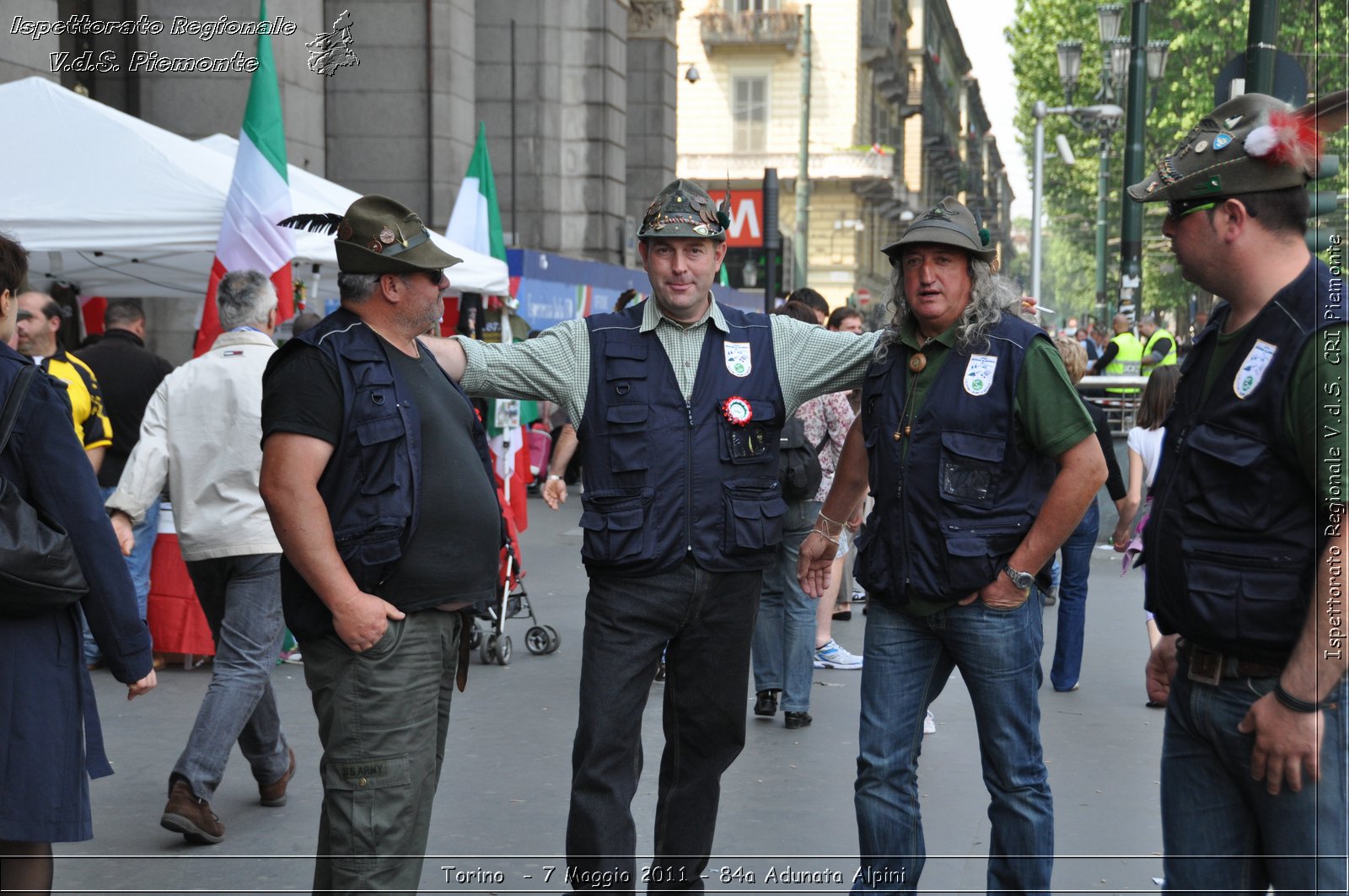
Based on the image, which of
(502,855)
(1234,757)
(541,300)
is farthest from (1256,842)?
(541,300)

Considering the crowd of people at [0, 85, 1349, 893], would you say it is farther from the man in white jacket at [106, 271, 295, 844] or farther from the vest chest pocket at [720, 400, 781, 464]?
the man in white jacket at [106, 271, 295, 844]

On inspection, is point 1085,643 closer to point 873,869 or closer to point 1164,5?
point 873,869

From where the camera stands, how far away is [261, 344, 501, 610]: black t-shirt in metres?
3.71

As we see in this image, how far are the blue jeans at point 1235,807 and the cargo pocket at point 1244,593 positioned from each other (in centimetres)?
12

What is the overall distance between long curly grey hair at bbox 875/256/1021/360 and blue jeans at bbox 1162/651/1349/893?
123cm

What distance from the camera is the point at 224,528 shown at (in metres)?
5.67

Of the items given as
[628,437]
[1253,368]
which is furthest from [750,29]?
[1253,368]

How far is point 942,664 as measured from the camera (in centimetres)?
430

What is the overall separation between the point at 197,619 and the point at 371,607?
17.5 ft

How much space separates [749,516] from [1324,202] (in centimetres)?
183

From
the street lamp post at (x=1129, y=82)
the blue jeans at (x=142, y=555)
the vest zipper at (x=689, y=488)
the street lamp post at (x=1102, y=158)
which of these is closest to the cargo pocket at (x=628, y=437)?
the vest zipper at (x=689, y=488)

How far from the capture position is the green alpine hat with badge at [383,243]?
12.6 ft

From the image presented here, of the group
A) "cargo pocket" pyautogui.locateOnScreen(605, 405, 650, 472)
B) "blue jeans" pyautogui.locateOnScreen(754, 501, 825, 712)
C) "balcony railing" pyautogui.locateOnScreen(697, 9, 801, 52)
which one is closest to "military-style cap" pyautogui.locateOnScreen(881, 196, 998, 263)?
"cargo pocket" pyautogui.locateOnScreen(605, 405, 650, 472)

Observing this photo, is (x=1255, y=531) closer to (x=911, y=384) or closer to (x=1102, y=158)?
(x=911, y=384)
